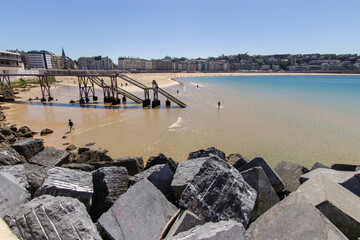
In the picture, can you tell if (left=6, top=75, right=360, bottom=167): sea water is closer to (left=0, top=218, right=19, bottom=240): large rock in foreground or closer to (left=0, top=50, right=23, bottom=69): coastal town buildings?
(left=0, top=218, right=19, bottom=240): large rock in foreground

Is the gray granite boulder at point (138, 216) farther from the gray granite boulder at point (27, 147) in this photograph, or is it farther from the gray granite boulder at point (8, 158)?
the gray granite boulder at point (27, 147)

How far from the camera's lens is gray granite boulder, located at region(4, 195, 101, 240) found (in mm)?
2633

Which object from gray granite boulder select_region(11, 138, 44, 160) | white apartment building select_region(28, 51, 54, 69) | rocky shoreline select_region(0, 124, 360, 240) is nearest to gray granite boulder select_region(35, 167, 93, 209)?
rocky shoreline select_region(0, 124, 360, 240)

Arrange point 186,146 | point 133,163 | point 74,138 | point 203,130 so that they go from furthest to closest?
1. point 203,130
2. point 74,138
3. point 186,146
4. point 133,163

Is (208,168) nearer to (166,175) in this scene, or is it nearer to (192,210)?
(192,210)

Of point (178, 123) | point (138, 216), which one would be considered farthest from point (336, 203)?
point (178, 123)

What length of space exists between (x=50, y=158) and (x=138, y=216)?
191 inches

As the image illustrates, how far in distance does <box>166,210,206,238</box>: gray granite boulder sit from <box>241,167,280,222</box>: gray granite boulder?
1321 millimetres

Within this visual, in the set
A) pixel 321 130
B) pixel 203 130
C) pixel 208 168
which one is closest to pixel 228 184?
pixel 208 168

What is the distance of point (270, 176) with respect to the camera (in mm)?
4836

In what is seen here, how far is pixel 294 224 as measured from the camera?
2.93m

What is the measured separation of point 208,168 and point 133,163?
3.32m

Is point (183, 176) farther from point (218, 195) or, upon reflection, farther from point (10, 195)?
point (10, 195)

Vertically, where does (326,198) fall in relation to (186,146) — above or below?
above
